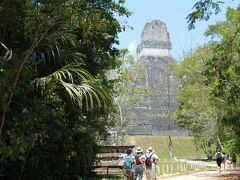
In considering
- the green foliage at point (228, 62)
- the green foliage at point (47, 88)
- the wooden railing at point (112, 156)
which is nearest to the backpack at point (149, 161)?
the green foliage at point (47, 88)

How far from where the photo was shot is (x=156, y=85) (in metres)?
52.9

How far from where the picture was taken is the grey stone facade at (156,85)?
170 feet

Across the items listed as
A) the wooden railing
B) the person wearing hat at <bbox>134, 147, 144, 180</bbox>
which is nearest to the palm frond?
the person wearing hat at <bbox>134, 147, 144, 180</bbox>

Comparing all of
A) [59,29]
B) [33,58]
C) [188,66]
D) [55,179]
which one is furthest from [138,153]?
[188,66]

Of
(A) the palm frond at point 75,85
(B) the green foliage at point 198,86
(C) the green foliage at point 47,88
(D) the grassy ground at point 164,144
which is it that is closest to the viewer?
(C) the green foliage at point 47,88

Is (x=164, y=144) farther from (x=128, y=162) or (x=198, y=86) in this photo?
(x=128, y=162)

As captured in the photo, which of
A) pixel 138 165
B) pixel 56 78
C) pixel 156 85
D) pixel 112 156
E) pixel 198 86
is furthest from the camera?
pixel 156 85

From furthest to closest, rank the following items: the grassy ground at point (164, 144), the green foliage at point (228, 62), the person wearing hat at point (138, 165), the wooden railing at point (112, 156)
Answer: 1. the grassy ground at point (164, 144)
2. the wooden railing at point (112, 156)
3. the green foliage at point (228, 62)
4. the person wearing hat at point (138, 165)

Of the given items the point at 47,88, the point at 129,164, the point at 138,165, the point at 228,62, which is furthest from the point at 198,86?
the point at 47,88

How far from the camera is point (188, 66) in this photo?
29359mm

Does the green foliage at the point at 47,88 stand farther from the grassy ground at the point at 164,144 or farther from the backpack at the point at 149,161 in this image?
the grassy ground at the point at 164,144

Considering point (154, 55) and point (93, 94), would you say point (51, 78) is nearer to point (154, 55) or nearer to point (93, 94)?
point (93, 94)

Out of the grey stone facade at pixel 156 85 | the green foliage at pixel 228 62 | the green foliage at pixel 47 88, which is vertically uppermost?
the grey stone facade at pixel 156 85

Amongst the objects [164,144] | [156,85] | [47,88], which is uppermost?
[156,85]
